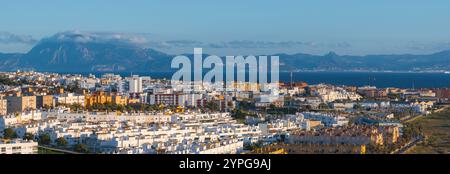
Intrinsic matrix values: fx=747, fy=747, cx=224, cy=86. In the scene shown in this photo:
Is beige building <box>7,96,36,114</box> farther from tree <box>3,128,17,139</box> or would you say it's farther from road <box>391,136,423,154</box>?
road <box>391,136,423,154</box>

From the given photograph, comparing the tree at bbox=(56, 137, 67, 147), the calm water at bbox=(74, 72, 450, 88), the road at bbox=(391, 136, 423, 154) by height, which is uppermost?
the calm water at bbox=(74, 72, 450, 88)

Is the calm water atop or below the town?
atop

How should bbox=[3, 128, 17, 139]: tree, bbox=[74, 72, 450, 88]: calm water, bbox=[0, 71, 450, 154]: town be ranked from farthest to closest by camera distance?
bbox=[74, 72, 450, 88]: calm water < bbox=[3, 128, 17, 139]: tree < bbox=[0, 71, 450, 154]: town

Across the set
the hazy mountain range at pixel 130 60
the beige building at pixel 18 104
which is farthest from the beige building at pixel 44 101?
the hazy mountain range at pixel 130 60

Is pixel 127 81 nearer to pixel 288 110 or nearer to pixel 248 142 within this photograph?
pixel 288 110

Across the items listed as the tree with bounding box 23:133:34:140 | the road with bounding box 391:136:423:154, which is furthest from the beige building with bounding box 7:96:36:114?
the road with bounding box 391:136:423:154

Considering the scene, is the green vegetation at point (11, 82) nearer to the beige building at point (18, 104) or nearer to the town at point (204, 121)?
the town at point (204, 121)
